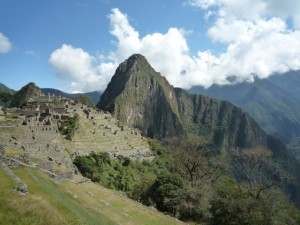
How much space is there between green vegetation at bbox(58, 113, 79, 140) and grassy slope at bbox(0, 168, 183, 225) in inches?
1560

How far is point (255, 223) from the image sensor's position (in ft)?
130

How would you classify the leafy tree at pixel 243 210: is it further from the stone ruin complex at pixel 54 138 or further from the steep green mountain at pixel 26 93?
the steep green mountain at pixel 26 93

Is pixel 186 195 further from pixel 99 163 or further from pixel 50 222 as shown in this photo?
pixel 99 163

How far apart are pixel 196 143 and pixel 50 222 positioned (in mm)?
55974

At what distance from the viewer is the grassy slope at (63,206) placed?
19.4m

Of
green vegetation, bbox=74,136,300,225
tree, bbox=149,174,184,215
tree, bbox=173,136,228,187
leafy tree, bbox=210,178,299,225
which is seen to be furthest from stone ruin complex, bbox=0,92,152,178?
tree, bbox=173,136,228,187

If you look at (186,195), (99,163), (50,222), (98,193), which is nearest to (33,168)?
(98,193)

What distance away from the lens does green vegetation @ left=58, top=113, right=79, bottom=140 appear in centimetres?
7708

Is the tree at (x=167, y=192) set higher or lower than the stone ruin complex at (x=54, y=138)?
lower

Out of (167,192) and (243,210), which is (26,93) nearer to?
(167,192)

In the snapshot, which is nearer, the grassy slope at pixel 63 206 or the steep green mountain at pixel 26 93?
the grassy slope at pixel 63 206

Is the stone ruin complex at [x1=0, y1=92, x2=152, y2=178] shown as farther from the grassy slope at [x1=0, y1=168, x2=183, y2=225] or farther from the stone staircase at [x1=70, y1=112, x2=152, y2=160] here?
the grassy slope at [x1=0, y1=168, x2=183, y2=225]

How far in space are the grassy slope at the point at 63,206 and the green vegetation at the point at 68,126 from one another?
3963 centimetres

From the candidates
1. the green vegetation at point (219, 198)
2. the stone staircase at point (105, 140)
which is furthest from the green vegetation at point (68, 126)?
the green vegetation at point (219, 198)
